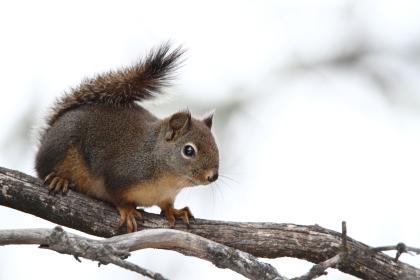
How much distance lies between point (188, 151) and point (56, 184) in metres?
0.65

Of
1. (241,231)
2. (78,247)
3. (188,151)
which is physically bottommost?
(78,247)

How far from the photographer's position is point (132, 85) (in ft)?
12.8

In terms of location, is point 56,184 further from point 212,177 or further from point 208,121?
point 208,121

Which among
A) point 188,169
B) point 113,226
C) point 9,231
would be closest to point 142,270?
point 9,231

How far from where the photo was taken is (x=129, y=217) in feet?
11.2

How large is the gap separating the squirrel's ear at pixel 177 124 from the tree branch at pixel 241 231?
0.55 m

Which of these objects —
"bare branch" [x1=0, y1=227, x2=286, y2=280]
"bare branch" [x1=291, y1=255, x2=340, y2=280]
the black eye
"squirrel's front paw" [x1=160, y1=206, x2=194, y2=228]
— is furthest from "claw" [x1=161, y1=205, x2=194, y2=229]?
"bare branch" [x1=291, y1=255, x2=340, y2=280]

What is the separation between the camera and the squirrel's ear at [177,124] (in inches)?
150

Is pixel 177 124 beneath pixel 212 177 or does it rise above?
above

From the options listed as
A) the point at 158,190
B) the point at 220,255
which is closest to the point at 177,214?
the point at 158,190

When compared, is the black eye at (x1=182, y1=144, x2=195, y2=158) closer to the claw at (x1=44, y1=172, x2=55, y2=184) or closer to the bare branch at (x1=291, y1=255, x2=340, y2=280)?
the claw at (x1=44, y1=172, x2=55, y2=184)

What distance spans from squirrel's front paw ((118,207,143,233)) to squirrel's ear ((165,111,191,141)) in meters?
0.48

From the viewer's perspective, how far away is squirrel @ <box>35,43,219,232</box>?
3615mm

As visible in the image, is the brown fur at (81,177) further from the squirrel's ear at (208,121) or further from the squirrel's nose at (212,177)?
the squirrel's ear at (208,121)
